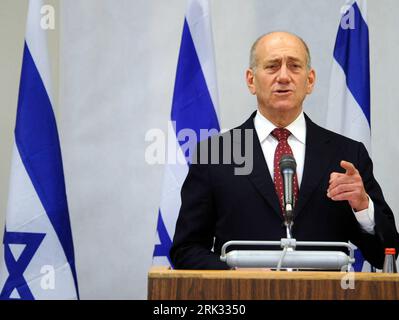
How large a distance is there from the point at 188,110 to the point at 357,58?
42.7 inches

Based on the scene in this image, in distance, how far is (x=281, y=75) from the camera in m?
3.15

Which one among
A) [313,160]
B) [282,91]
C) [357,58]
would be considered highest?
[357,58]

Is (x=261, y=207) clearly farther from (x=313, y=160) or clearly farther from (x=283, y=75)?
(x=283, y=75)

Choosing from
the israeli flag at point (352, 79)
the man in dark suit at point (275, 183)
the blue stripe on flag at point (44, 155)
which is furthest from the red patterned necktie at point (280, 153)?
the blue stripe on flag at point (44, 155)

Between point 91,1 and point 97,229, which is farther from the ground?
point 91,1

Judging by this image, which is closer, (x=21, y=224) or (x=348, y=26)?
(x=21, y=224)

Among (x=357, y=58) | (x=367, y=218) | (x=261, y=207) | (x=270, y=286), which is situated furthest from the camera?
(x=357, y=58)

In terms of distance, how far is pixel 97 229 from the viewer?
4809mm

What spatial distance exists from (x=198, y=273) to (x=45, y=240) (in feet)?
6.97

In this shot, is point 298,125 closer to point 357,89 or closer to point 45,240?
point 357,89

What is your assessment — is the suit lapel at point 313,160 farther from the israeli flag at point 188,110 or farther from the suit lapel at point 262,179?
the israeli flag at point 188,110

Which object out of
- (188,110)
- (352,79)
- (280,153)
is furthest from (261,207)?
(352,79)

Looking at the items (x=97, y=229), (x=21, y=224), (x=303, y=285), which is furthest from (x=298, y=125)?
(x=97, y=229)
